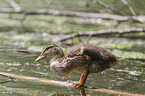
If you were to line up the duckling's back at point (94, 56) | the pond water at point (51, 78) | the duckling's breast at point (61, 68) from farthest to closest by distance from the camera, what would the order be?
1. the duckling's back at point (94, 56)
2. the duckling's breast at point (61, 68)
3. the pond water at point (51, 78)

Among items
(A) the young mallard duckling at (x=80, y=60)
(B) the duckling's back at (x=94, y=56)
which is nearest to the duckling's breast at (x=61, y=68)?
(A) the young mallard duckling at (x=80, y=60)

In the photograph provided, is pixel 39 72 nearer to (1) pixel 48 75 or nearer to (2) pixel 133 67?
(1) pixel 48 75

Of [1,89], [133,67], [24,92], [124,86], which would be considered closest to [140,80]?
[124,86]

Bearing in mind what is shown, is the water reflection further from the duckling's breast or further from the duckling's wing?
the duckling's wing

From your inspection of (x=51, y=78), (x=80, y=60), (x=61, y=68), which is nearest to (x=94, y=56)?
(x=80, y=60)

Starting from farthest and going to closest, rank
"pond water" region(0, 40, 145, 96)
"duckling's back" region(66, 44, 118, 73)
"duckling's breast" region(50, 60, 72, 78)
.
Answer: "duckling's back" region(66, 44, 118, 73) < "duckling's breast" region(50, 60, 72, 78) < "pond water" region(0, 40, 145, 96)

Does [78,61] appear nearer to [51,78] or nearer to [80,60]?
[80,60]

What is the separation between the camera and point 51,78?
12.2 feet

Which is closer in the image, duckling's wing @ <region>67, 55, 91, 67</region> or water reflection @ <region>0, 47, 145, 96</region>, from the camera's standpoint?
water reflection @ <region>0, 47, 145, 96</region>

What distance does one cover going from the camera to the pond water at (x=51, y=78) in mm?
3020

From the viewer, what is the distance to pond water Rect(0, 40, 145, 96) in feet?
9.91

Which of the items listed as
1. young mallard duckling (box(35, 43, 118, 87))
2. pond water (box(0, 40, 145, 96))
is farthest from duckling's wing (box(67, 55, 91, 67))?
pond water (box(0, 40, 145, 96))

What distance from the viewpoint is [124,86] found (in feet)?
11.3

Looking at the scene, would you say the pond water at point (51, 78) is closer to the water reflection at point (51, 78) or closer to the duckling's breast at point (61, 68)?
the water reflection at point (51, 78)
